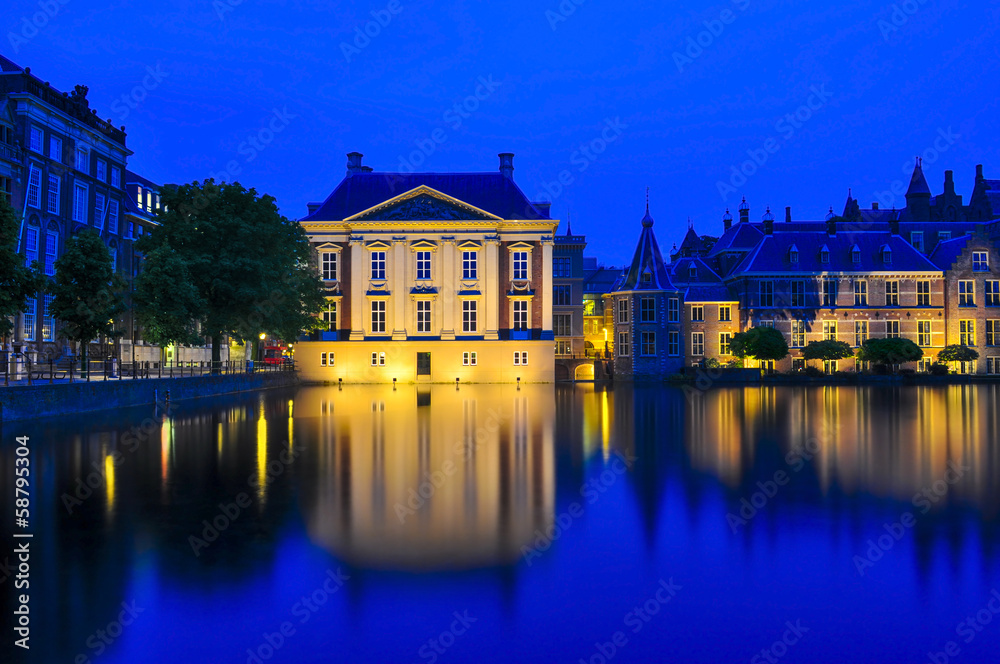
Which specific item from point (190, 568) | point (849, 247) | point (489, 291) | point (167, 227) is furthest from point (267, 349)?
point (190, 568)

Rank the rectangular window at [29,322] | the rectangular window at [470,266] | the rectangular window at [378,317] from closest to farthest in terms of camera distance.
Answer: the rectangular window at [29,322]
the rectangular window at [470,266]
the rectangular window at [378,317]

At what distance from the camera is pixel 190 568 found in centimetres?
871

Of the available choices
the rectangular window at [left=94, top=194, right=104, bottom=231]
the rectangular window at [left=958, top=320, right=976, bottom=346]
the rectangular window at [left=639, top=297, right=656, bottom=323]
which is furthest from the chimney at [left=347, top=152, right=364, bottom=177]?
the rectangular window at [left=958, top=320, right=976, bottom=346]

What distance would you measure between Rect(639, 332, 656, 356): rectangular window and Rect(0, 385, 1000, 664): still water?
48649 mm

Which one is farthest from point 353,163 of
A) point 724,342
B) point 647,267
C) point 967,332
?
point 967,332

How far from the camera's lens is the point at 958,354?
67.1m

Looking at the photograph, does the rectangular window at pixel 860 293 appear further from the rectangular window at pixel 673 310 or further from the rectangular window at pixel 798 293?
the rectangular window at pixel 673 310

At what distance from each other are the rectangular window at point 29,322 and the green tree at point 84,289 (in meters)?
11.7

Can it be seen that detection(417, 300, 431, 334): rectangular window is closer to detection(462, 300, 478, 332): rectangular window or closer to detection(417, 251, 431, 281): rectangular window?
detection(417, 251, 431, 281): rectangular window

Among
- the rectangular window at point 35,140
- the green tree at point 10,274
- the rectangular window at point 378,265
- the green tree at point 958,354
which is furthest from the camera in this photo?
the green tree at point 958,354

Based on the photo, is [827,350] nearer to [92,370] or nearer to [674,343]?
[674,343]

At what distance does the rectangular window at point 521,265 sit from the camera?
6312 centimetres

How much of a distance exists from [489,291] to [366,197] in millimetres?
14609

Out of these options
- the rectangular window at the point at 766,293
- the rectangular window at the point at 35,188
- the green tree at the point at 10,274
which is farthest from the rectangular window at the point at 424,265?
the green tree at the point at 10,274
